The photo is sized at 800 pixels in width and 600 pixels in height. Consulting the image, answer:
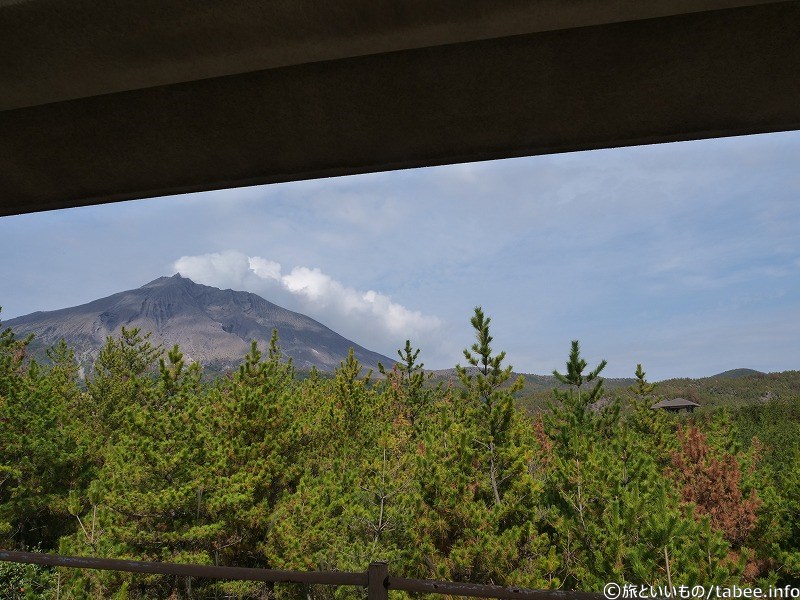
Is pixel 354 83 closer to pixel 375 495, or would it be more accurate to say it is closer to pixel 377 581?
pixel 377 581

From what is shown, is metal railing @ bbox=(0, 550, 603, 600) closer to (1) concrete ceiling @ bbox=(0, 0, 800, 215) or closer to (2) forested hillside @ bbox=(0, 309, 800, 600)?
(1) concrete ceiling @ bbox=(0, 0, 800, 215)

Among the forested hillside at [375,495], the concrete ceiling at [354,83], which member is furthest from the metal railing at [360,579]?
the forested hillside at [375,495]

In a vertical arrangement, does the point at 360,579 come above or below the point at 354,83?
below

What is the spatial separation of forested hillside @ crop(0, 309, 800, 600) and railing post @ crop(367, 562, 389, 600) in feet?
16.7

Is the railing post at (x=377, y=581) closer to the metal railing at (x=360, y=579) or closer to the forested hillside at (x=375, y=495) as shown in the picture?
the metal railing at (x=360, y=579)

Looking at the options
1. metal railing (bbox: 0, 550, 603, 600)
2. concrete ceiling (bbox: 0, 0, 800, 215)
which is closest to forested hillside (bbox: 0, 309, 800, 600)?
metal railing (bbox: 0, 550, 603, 600)

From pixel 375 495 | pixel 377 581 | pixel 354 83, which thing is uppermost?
pixel 354 83

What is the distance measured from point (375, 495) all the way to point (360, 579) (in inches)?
355

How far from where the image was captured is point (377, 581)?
5.30 feet

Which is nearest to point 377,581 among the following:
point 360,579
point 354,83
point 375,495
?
point 360,579

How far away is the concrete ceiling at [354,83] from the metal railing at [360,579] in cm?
138

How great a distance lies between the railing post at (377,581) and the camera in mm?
1605

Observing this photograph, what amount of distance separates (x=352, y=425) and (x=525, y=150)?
578 inches

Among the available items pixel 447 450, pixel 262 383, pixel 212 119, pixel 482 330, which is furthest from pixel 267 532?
pixel 212 119
